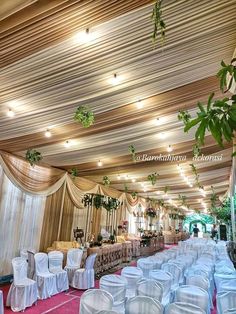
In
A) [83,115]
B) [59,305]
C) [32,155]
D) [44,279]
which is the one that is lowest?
[59,305]

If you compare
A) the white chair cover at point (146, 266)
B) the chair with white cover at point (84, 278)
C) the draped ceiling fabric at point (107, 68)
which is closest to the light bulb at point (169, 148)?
the draped ceiling fabric at point (107, 68)

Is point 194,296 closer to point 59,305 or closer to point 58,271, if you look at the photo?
point 59,305

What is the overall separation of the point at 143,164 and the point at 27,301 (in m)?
5.20

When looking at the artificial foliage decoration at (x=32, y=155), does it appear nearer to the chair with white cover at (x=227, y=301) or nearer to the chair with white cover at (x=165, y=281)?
the chair with white cover at (x=165, y=281)

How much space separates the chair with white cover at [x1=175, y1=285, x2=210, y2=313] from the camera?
2.97m

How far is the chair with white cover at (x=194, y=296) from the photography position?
2971 mm

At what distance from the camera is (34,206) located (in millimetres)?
7922

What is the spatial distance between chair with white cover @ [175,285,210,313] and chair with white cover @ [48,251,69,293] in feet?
12.3

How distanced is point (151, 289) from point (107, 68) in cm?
321

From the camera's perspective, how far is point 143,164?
8367mm

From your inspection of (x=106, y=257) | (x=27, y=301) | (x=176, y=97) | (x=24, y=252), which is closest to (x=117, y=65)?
(x=176, y=97)

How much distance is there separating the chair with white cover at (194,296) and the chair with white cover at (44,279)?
140 inches

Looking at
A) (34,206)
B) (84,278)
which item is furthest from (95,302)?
(34,206)

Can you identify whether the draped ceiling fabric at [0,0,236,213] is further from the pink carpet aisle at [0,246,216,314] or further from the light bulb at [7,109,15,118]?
the pink carpet aisle at [0,246,216,314]
